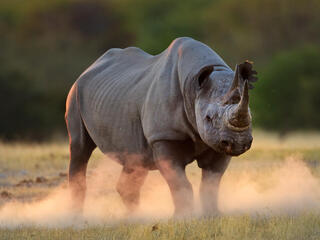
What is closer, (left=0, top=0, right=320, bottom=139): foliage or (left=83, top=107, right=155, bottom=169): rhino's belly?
(left=83, top=107, right=155, bottom=169): rhino's belly

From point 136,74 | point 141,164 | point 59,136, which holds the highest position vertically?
point 136,74

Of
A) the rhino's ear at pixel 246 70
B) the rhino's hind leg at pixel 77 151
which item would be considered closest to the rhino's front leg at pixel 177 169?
the rhino's ear at pixel 246 70

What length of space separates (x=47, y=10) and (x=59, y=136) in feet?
116

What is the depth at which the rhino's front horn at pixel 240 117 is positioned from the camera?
6815 mm

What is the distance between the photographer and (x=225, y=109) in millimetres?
7051

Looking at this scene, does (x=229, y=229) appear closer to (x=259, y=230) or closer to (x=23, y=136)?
(x=259, y=230)

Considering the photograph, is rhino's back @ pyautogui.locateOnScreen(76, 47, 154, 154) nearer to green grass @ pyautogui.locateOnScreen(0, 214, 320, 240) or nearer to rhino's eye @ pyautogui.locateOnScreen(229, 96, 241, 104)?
green grass @ pyautogui.locateOnScreen(0, 214, 320, 240)

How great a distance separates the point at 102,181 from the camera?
38.8 ft

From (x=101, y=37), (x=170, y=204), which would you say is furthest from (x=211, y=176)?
(x=101, y=37)

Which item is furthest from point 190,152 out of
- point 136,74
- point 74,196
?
point 74,196

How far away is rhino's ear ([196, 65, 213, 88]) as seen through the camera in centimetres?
754

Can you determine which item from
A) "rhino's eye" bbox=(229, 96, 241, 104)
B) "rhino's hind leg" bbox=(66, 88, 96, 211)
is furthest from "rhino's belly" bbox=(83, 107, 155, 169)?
"rhino's eye" bbox=(229, 96, 241, 104)

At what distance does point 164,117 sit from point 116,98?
48.6 inches

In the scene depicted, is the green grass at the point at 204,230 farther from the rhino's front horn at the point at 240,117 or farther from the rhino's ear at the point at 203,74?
the rhino's ear at the point at 203,74
